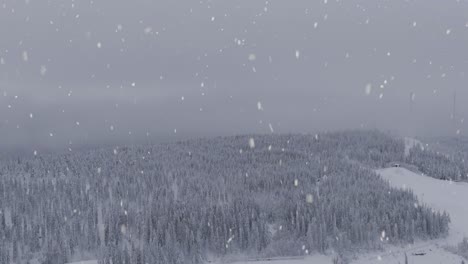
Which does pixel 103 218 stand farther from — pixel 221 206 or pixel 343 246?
pixel 343 246

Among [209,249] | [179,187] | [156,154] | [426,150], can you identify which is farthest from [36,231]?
→ [426,150]

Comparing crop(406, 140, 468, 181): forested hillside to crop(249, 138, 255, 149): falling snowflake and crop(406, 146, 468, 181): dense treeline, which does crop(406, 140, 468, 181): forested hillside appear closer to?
crop(406, 146, 468, 181): dense treeline

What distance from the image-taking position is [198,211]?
43.5 metres

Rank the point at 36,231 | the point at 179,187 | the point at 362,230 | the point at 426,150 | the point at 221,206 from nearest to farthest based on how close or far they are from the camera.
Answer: the point at 362,230 < the point at 36,231 < the point at 221,206 < the point at 179,187 < the point at 426,150

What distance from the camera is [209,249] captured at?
3616 cm

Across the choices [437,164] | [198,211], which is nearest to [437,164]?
[437,164]

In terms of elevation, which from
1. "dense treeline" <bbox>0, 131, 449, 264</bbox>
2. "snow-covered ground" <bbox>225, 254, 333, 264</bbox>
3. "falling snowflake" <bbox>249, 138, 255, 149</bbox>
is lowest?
"snow-covered ground" <bbox>225, 254, 333, 264</bbox>

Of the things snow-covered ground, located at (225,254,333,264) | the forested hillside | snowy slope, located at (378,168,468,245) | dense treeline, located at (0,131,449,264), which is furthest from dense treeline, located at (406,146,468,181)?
snow-covered ground, located at (225,254,333,264)

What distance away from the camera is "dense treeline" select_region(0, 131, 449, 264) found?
119 ft

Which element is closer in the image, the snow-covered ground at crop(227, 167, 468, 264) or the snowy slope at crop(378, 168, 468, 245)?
the snow-covered ground at crop(227, 167, 468, 264)

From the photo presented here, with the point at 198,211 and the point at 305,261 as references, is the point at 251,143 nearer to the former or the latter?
the point at 198,211

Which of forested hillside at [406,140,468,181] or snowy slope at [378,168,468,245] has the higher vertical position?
forested hillside at [406,140,468,181]

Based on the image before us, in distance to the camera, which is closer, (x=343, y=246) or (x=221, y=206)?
(x=343, y=246)

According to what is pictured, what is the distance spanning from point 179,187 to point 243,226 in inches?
774
